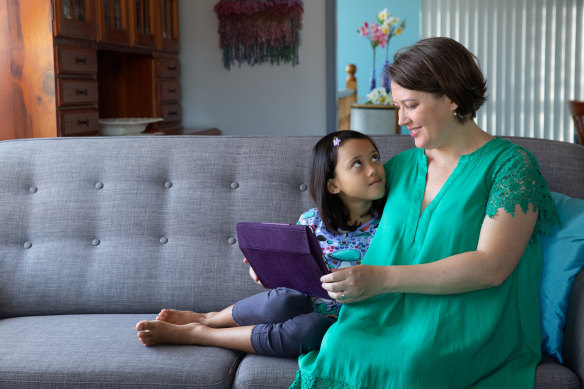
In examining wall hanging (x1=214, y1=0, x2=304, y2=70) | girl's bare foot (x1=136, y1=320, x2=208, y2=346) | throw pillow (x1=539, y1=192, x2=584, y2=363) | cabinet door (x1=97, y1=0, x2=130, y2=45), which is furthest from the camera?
wall hanging (x1=214, y1=0, x2=304, y2=70)

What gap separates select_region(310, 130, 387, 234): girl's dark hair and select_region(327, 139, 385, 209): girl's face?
0.05 ft

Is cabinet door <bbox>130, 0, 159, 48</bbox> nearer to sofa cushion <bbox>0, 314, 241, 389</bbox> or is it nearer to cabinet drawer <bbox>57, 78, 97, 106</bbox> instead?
cabinet drawer <bbox>57, 78, 97, 106</bbox>

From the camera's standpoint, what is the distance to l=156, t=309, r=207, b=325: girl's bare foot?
1720 millimetres

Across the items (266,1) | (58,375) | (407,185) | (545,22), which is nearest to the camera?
(58,375)

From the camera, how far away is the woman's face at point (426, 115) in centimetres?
148

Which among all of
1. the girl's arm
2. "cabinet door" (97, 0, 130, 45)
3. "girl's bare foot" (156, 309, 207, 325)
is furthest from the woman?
"cabinet door" (97, 0, 130, 45)

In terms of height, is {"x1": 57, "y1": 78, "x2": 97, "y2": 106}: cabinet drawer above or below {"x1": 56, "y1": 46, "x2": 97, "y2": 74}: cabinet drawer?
below

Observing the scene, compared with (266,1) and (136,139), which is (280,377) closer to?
(136,139)

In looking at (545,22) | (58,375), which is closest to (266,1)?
(58,375)

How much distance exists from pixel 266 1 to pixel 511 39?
3.58 m

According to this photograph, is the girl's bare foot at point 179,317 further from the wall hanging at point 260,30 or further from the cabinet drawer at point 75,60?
the wall hanging at point 260,30

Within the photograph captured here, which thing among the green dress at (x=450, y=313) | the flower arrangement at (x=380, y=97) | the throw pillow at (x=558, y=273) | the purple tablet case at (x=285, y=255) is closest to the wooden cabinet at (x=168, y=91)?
the flower arrangement at (x=380, y=97)

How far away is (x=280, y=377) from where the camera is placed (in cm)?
140

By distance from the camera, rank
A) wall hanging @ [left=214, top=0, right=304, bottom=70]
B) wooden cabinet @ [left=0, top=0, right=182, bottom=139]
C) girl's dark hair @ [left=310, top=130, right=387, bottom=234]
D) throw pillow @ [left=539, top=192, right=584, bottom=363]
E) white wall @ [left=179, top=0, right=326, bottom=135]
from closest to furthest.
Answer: throw pillow @ [left=539, top=192, right=584, bottom=363] → girl's dark hair @ [left=310, top=130, right=387, bottom=234] → wooden cabinet @ [left=0, top=0, right=182, bottom=139] → wall hanging @ [left=214, top=0, right=304, bottom=70] → white wall @ [left=179, top=0, right=326, bottom=135]
